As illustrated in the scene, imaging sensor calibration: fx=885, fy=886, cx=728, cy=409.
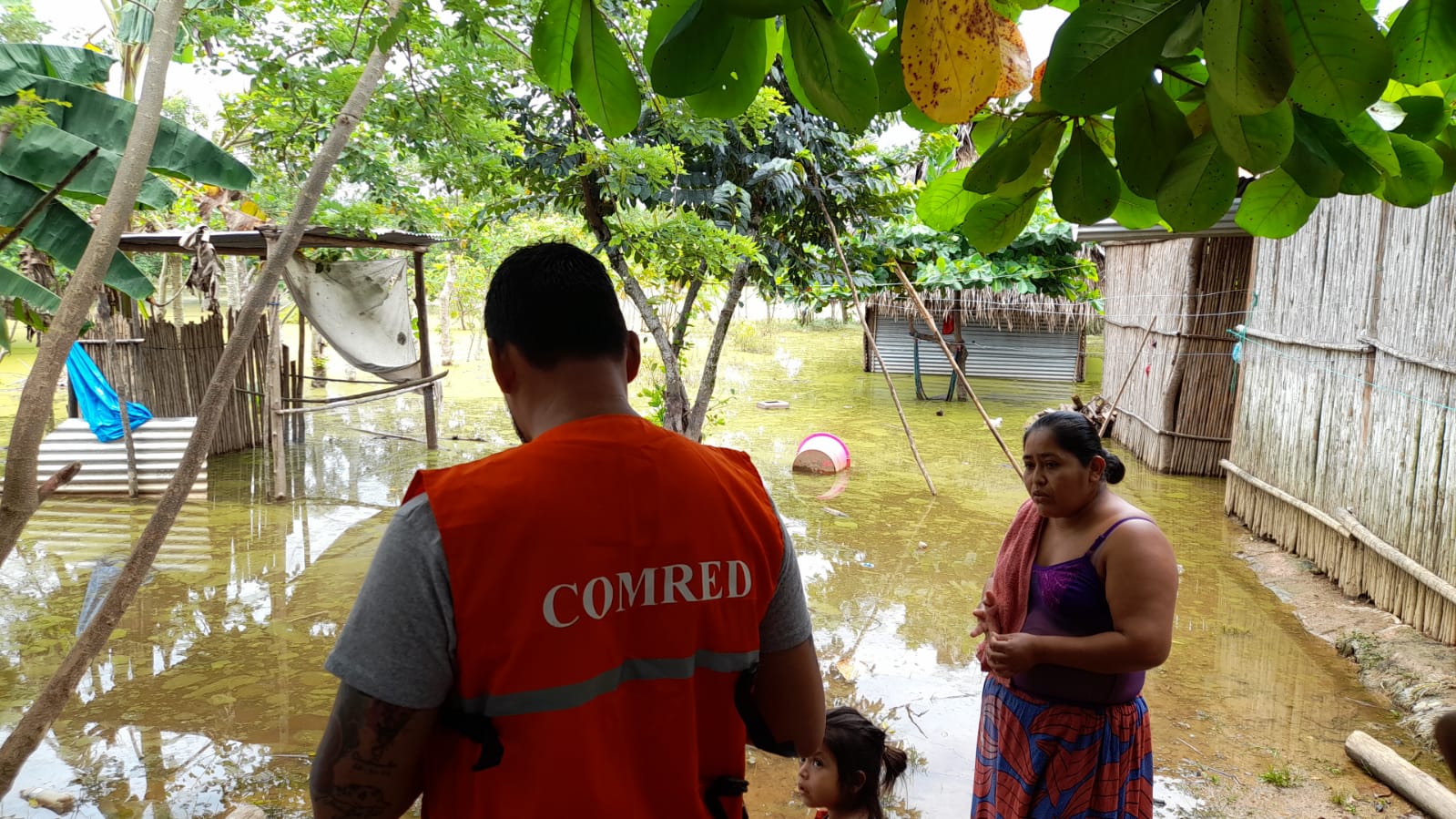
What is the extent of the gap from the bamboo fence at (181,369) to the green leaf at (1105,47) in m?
10.1

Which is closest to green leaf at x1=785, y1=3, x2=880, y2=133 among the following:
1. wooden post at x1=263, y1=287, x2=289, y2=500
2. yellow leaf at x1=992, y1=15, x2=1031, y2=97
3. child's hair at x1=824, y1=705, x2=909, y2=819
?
yellow leaf at x1=992, y1=15, x2=1031, y2=97

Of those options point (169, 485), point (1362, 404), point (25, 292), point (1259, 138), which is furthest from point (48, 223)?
point (1362, 404)

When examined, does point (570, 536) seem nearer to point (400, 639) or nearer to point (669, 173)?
point (400, 639)

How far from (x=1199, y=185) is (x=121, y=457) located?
32.7ft

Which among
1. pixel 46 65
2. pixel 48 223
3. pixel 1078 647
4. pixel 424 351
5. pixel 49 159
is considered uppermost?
pixel 46 65

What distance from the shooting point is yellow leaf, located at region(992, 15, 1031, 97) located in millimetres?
1031

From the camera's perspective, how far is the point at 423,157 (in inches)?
241

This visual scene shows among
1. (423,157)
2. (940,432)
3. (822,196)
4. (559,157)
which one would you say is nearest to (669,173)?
(559,157)

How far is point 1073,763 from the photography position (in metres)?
2.08

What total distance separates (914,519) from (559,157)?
4.27m

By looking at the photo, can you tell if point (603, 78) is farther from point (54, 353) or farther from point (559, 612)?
point (54, 353)

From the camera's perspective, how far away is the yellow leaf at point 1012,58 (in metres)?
1.03

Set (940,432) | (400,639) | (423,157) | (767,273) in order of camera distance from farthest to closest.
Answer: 1. (940,432)
2. (767,273)
3. (423,157)
4. (400,639)

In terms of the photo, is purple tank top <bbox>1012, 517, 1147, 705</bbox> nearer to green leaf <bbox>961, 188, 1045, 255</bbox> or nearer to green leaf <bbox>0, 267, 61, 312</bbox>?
green leaf <bbox>961, 188, 1045, 255</bbox>
